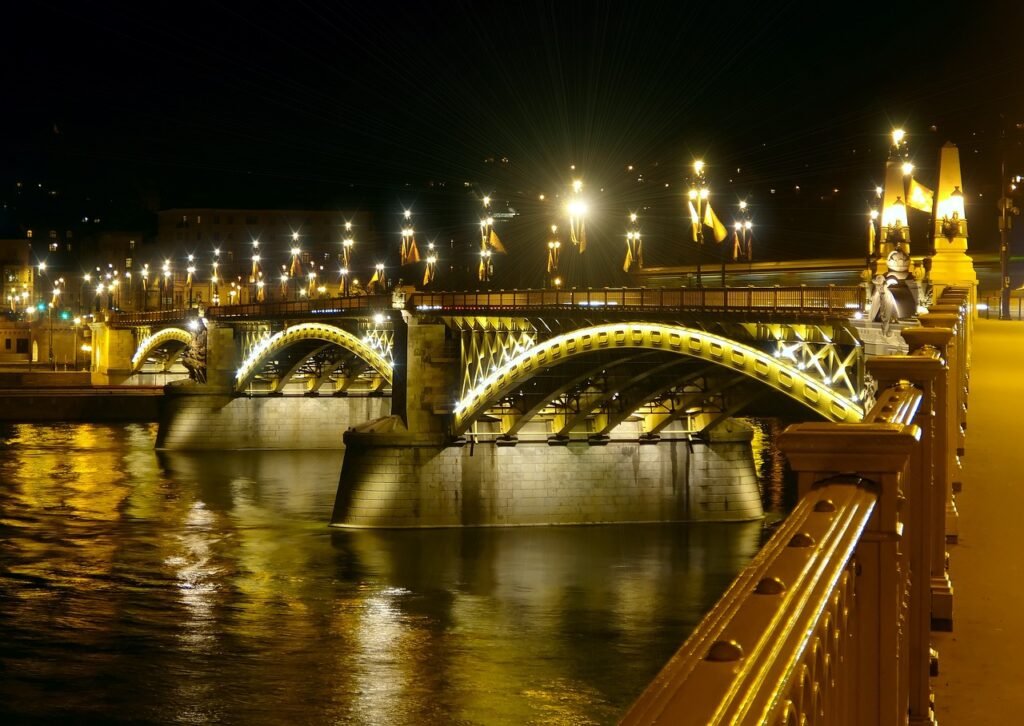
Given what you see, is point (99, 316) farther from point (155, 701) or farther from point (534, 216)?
point (155, 701)

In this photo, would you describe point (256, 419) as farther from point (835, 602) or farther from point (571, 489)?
point (835, 602)

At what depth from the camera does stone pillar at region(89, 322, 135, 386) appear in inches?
3226

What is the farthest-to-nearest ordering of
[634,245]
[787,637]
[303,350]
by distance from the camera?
[303,350]
[634,245]
[787,637]

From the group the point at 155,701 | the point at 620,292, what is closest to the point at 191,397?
the point at 620,292

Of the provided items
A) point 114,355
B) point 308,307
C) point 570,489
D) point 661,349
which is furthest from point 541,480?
point 114,355

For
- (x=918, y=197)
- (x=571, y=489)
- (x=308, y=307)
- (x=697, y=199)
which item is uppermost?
(x=697, y=199)

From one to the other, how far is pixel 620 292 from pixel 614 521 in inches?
248

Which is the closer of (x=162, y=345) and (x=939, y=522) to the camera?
(x=939, y=522)

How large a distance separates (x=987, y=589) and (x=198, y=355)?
180ft

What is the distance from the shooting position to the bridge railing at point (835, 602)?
75.6 inches

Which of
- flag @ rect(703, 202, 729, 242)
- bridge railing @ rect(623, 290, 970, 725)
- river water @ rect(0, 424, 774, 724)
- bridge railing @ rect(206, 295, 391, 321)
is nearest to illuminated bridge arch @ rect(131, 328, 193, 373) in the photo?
bridge railing @ rect(206, 295, 391, 321)

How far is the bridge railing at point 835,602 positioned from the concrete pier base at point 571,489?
28.4 meters

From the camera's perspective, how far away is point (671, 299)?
92.5 ft

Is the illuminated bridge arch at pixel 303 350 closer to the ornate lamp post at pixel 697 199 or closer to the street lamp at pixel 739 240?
the street lamp at pixel 739 240
